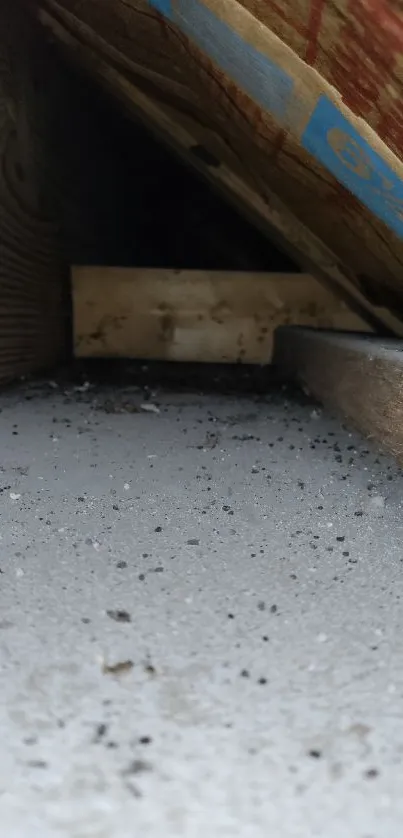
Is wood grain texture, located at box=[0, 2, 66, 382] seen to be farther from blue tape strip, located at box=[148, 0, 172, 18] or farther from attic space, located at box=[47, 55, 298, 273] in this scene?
blue tape strip, located at box=[148, 0, 172, 18]

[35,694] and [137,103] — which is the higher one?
[137,103]

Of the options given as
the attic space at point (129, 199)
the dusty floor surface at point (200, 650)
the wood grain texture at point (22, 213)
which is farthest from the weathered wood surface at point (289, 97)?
the dusty floor surface at point (200, 650)

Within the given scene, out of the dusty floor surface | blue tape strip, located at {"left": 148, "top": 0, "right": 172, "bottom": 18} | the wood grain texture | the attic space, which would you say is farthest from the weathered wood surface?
the dusty floor surface

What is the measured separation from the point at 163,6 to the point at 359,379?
67cm

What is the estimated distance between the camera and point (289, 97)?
907 mm

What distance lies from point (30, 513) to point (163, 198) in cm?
279

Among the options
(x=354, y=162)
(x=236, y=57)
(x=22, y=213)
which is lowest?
(x=22, y=213)

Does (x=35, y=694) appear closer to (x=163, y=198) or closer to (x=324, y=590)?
(x=324, y=590)

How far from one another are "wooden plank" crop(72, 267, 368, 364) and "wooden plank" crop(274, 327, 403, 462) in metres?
0.28

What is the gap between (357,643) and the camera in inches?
21.0

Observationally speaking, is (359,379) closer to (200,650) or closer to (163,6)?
(163,6)

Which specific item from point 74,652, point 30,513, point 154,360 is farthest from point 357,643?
point 154,360

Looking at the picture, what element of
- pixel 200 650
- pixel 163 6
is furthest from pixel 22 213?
pixel 200 650

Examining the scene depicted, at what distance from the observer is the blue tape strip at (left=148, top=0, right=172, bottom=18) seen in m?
0.92
